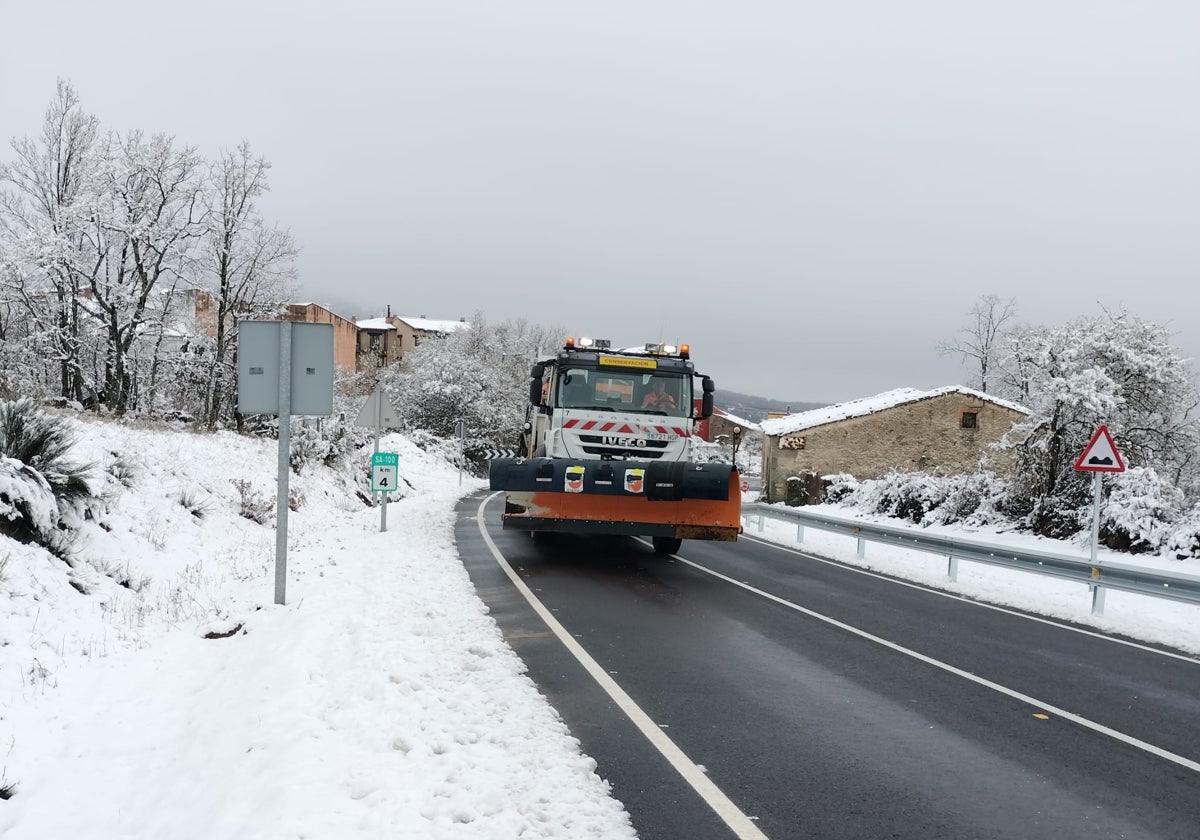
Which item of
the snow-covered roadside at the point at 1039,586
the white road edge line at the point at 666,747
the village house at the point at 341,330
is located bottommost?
the snow-covered roadside at the point at 1039,586

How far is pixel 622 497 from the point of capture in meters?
11.7

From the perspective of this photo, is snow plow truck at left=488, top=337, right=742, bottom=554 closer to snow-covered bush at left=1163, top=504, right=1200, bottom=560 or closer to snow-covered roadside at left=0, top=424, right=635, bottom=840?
snow-covered roadside at left=0, top=424, right=635, bottom=840

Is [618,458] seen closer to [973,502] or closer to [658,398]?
[658,398]

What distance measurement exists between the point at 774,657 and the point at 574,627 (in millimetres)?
2029

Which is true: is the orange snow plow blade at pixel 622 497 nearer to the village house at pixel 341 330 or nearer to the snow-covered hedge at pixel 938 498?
the snow-covered hedge at pixel 938 498

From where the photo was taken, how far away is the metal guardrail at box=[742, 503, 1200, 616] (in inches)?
374

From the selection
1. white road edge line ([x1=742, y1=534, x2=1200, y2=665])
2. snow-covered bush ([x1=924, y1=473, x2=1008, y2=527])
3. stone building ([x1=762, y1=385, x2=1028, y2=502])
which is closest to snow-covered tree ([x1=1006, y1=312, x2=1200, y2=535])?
snow-covered bush ([x1=924, y1=473, x2=1008, y2=527])

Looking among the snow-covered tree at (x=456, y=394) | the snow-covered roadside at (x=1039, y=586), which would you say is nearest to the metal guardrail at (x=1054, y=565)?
the snow-covered roadside at (x=1039, y=586)

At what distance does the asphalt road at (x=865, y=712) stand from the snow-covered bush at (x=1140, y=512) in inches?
330

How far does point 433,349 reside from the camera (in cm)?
6022

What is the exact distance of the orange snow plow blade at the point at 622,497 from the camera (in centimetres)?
1133

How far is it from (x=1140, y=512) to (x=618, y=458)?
38.4 ft

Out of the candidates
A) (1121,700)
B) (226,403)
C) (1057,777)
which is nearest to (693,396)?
(1121,700)

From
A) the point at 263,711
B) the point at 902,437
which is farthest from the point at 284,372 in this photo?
the point at 902,437
